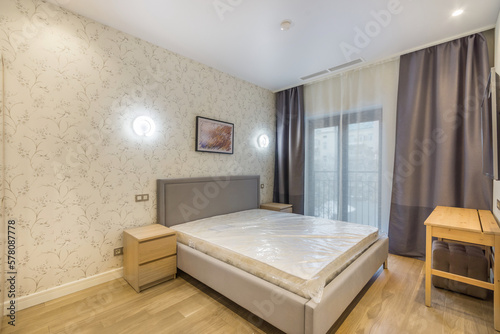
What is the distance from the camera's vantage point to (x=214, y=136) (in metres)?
3.47

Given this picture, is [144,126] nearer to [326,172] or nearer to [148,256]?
[148,256]

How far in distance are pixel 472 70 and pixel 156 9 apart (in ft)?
11.7

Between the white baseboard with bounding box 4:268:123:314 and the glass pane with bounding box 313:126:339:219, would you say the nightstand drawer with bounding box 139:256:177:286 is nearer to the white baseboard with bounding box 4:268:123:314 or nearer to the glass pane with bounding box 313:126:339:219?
the white baseboard with bounding box 4:268:123:314

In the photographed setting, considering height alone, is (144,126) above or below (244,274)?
above

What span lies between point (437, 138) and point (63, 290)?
178 inches

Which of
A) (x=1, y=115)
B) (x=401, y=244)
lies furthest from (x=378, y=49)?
(x=1, y=115)

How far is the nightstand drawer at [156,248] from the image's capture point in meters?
2.23

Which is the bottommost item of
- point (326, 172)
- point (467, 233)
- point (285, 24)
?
point (467, 233)

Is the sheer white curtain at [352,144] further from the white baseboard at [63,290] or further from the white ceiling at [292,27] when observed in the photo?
the white baseboard at [63,290]

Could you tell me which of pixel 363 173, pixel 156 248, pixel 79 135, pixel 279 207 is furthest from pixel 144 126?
pixel 363 173

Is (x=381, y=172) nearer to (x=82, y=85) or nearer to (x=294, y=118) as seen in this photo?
(x=294, y=118)

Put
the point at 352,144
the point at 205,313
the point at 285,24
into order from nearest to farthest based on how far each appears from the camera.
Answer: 1. the point at 205,313
2. the point at 285,24
3. the point at 352,144

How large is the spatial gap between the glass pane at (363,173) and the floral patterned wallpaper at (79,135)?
2578 millimetres

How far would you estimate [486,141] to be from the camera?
2.05 metres
